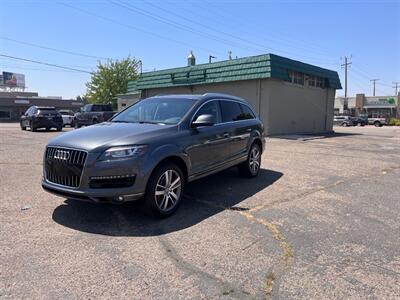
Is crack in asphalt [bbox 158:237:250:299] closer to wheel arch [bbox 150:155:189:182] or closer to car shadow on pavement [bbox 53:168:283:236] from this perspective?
car shadow on pavement [bbox 53:168:283:236]

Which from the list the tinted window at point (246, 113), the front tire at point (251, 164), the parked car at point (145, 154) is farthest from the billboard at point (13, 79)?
the parked car at point (145, 154)

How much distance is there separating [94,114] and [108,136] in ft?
73.1

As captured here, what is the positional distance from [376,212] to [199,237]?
3003 mm

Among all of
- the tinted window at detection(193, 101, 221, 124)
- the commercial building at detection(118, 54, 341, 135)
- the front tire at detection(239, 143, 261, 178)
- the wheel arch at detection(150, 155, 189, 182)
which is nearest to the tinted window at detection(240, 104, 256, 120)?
the front tire at detection(239, 143, 261, 178)

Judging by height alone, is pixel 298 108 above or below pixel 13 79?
below

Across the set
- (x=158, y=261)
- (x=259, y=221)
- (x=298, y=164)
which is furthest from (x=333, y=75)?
(x=158, y=261)

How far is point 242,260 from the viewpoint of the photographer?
376 centimetres

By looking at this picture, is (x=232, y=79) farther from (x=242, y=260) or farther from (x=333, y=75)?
(x=242, y=260)

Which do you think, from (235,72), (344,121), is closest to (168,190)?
(235,72)

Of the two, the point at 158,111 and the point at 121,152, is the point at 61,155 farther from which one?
the point at 158,111

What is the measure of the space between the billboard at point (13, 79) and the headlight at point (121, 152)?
106184mm

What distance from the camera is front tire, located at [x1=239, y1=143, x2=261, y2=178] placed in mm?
7746

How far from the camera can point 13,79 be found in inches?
3853

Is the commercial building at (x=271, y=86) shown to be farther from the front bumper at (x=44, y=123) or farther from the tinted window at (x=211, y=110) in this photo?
the tinted window at (x=211, y=110)
